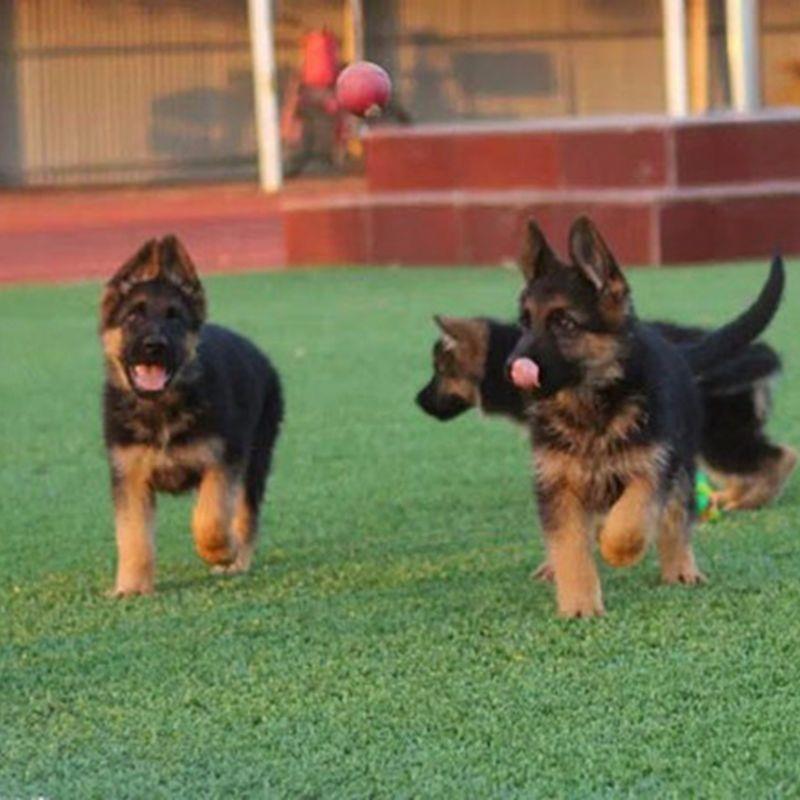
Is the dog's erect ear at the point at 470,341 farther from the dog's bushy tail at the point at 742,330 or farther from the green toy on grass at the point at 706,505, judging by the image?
the dog's bushy tail at the point at 742,330

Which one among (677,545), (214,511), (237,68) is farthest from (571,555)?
(237,68)

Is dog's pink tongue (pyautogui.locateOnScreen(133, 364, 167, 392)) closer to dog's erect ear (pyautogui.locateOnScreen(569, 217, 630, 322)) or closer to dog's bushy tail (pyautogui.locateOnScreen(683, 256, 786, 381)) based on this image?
dog's erect ear (pyautogui.locateOnScreen(569, 217, 630, 322))

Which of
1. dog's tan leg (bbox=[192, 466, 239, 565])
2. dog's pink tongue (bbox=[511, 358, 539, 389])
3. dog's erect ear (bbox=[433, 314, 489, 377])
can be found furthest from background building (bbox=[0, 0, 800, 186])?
dog's pink tongue (bbox=[511, 358, 539, 389])

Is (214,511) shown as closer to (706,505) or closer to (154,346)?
(154,346)

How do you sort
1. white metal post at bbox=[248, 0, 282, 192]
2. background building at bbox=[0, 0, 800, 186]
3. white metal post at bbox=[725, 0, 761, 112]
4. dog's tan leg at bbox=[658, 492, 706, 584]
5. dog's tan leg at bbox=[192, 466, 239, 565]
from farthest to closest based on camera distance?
background building at bbox=[0, 0, 800, 186]
white metal post at bbox=[248, 0, 282, 192]
white metal post at bbox=[725, 0, 761, 112]
dog's tan leg at bbox=[192, 466, 239, 565]
dog's tan leg at bbox=[658, 492, 706, 584]

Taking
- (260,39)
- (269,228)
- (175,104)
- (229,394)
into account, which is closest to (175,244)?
(229,394)

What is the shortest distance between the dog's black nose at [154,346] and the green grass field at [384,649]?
73 cm

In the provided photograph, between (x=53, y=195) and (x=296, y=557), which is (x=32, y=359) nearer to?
(x=296, y=557)

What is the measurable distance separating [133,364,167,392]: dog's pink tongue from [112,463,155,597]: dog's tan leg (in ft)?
0.91

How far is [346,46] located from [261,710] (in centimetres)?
3563

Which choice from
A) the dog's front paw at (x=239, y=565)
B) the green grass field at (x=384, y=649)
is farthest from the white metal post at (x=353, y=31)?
the dog's front paw at (x=239, y=565)

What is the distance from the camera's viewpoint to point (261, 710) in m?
6.45

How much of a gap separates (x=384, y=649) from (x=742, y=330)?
2195 mm

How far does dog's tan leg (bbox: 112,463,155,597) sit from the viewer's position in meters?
8.34
